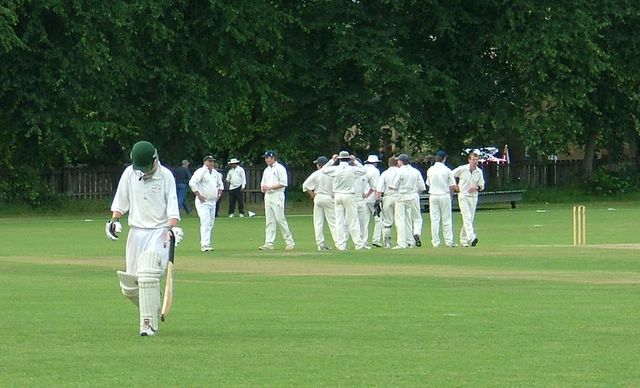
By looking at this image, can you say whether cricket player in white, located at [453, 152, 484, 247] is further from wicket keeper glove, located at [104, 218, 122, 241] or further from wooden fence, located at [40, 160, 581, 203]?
wooden fence, located at [40, 160, 581, 203]

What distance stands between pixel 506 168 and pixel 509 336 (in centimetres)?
4961

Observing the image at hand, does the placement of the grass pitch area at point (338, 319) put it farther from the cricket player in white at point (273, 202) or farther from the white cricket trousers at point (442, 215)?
the white cricket trousers at point (442, 215)

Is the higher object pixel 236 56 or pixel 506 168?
pixel 236 56

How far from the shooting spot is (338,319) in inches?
621

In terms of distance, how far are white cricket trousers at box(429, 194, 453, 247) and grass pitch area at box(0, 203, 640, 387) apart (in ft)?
6.49

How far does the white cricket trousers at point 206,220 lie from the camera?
3034cm

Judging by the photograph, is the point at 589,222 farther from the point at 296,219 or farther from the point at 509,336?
the point at 509,336

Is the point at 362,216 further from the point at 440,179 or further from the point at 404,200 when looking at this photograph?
the point at 440,179

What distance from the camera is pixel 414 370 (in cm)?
1147

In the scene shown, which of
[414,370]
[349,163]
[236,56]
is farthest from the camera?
[236,56]

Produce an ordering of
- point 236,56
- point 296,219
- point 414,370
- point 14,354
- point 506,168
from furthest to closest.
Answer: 1. point 506,168
2. point 236,56
3. point 296,219
4. point 14,354
5. point 414,370

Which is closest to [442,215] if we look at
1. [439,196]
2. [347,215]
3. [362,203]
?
[439,196]

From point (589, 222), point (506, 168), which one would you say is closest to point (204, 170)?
point (589, 222)

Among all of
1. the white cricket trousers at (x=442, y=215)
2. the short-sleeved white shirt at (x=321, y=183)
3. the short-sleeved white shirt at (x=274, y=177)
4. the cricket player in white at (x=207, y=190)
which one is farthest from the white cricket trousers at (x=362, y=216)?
the cricket player in white at (x=207, y=190)
